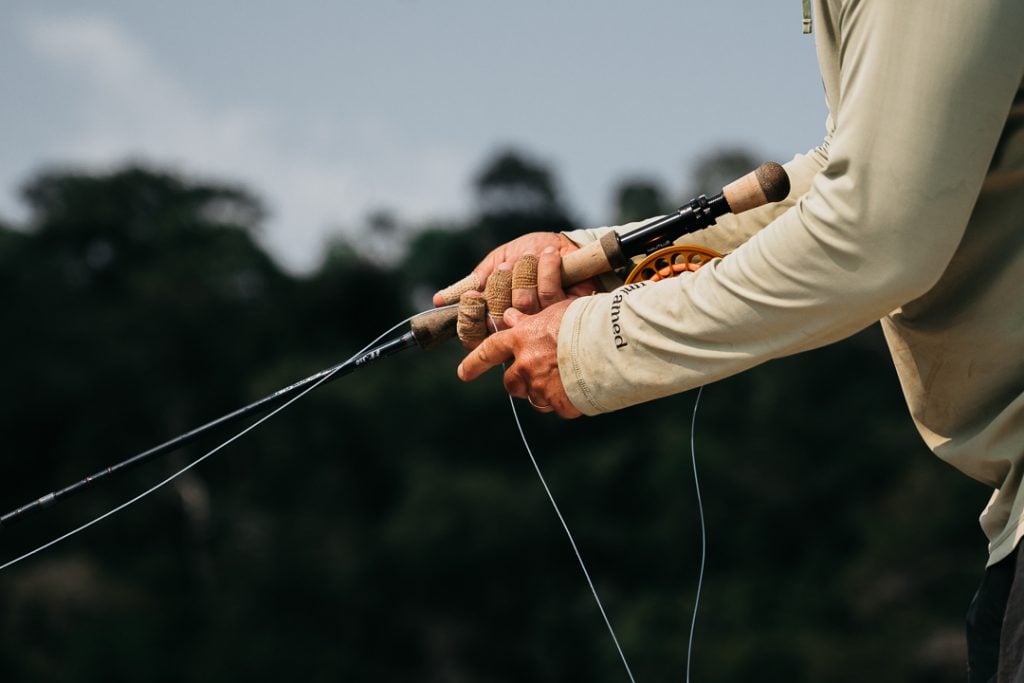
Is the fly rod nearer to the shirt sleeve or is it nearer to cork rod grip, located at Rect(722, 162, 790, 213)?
cork rod grip, located at Rect(722, 162, 790, 213)

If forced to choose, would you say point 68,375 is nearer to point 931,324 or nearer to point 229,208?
point 229,208

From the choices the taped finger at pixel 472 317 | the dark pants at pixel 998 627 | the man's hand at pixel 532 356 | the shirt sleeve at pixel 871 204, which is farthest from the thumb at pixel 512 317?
the dark pants at pixel 998 627

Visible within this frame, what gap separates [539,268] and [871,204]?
0.80 meters

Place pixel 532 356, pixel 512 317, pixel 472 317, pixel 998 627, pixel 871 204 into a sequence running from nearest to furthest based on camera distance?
1. pixel 871 204
2. pixel 998 627
3. pixel 532 356
4. pixel 512 317
5. pixel 472 317

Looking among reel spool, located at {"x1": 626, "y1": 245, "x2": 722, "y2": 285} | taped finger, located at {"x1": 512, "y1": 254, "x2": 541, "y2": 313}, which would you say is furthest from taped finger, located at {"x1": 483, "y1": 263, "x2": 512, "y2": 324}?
reel spool, located at {"x1": 626, "y1": 245, "x2": 722, "y2": 285}

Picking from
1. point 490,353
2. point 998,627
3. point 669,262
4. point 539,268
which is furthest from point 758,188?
point 998,627

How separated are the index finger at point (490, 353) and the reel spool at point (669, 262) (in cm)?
26

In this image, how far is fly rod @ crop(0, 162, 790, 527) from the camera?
253cm

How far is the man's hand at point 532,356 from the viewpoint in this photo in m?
2.41

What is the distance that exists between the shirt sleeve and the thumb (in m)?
0.37

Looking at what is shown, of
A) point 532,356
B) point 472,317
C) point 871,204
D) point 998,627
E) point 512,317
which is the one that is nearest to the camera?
point 871,204

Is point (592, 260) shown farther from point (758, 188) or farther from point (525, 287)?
point (758, 188)

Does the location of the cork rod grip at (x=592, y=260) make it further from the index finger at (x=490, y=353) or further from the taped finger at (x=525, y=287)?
the index finger at (x=490, y=353)

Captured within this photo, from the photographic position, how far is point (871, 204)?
195 cm
